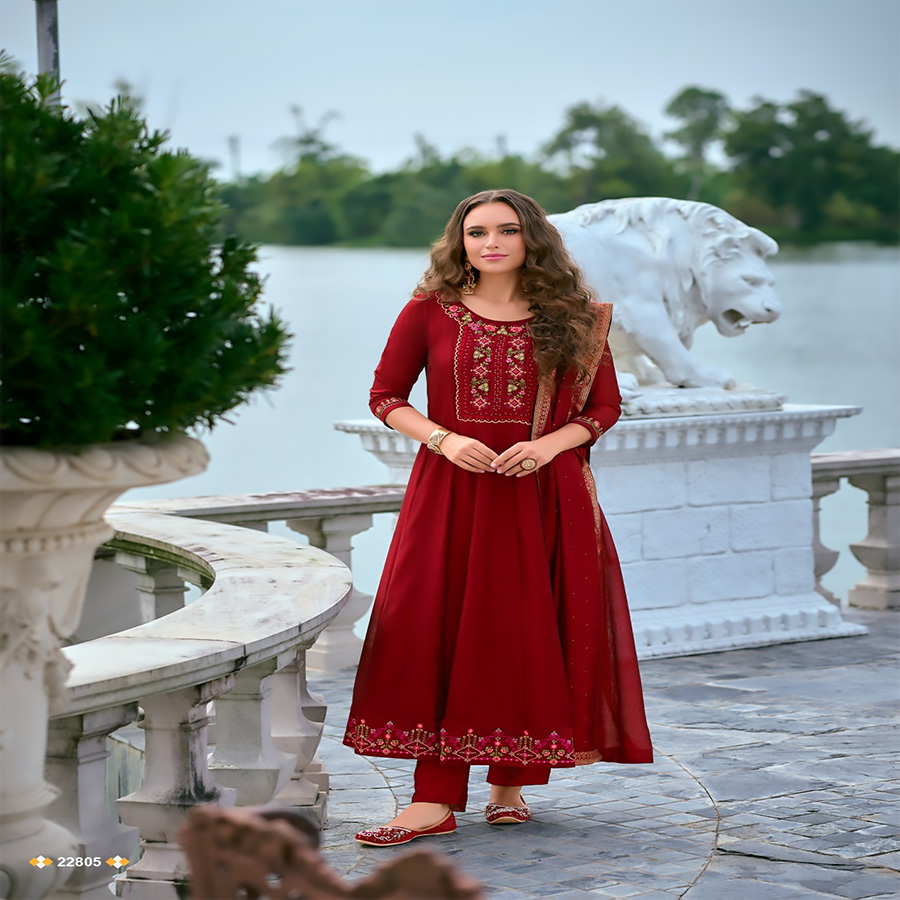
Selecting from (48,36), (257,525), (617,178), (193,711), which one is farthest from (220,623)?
(617,178)

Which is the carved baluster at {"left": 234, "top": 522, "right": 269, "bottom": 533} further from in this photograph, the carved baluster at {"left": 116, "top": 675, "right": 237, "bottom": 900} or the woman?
the carved baluster at {"left": 116, "top": 675, "right": 237, "bottom": 900}

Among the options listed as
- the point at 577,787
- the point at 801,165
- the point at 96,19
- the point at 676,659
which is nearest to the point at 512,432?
the point at 577,787

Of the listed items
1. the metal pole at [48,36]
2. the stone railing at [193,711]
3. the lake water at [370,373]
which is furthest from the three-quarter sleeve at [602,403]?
the lake water at [370,373]

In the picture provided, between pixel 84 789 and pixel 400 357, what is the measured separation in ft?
3.91

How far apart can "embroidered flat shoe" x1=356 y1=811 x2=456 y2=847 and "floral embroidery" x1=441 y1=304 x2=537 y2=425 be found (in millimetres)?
799

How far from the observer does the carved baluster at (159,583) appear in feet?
11.9

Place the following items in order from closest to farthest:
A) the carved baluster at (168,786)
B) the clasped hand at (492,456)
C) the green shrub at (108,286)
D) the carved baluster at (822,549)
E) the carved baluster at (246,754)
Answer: the green shrub at (108,286), the carved baluster at (168,786), the carved baluster at (246,754), the clasped hand at (492,456), the carved baluster at (822,549)

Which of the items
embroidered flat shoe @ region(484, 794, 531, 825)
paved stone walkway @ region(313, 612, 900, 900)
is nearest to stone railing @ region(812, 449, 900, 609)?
paved stone walkway @ region(313, 612, 900, 900)

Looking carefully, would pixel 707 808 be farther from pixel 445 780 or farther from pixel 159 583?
pixel 159 583

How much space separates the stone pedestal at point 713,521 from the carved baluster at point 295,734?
1.96 metres

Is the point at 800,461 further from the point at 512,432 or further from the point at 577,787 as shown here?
the point at 512,432

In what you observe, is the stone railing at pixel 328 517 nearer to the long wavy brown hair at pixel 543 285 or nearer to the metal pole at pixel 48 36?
the metal pole at pixel 48 36

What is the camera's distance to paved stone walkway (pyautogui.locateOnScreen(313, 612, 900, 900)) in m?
2.48

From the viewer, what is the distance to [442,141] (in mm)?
8320
